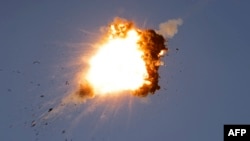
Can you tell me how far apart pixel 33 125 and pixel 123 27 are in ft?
50.7

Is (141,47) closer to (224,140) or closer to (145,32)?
(145,32)

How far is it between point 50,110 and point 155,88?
1247cm

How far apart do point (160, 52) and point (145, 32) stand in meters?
2.93

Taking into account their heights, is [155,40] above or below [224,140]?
above

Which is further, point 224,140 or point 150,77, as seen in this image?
point 150,77

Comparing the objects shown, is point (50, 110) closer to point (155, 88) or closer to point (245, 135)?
point (155, 88)

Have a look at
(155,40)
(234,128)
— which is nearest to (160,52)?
(155,40)

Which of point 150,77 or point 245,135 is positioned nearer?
point 245,135

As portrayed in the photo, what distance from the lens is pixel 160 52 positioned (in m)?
82.1

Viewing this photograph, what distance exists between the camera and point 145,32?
82.8 meters

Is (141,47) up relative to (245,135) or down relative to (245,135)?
up

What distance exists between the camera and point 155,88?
272 feet

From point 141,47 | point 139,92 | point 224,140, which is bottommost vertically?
point 224,140

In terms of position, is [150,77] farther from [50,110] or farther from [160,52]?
[50,110]
